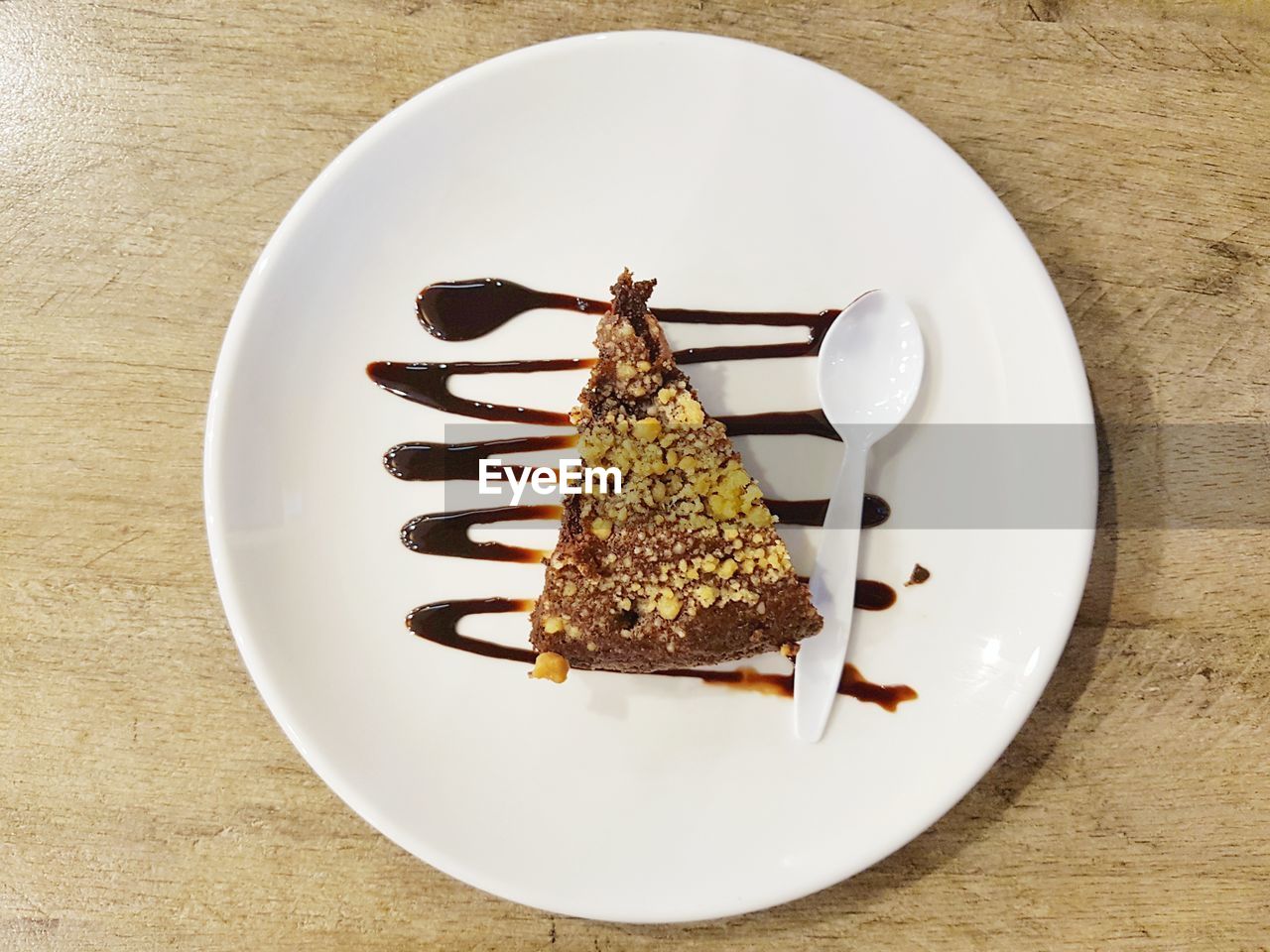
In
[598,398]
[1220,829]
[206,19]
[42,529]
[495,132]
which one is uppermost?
[206,19]

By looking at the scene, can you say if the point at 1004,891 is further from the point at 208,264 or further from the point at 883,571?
the point at 208,264

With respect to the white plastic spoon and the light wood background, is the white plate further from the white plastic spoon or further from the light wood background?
the light wood background

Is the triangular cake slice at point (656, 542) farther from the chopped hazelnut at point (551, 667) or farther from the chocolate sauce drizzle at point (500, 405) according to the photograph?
the chocolate sauce drizzle at point (500, 405)

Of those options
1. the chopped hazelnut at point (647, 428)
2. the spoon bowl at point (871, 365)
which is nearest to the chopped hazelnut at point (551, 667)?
the chopped hazelnut at point (647, 428)

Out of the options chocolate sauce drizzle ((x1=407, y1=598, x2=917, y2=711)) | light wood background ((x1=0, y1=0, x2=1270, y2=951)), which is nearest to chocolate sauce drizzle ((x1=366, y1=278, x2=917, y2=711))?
chocolate sauce drizzle ((x1=407, y1=598, x2=917, y2=711))

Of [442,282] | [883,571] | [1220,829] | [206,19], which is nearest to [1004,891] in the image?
[1220,829]

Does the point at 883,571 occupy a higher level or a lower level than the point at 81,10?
lower
